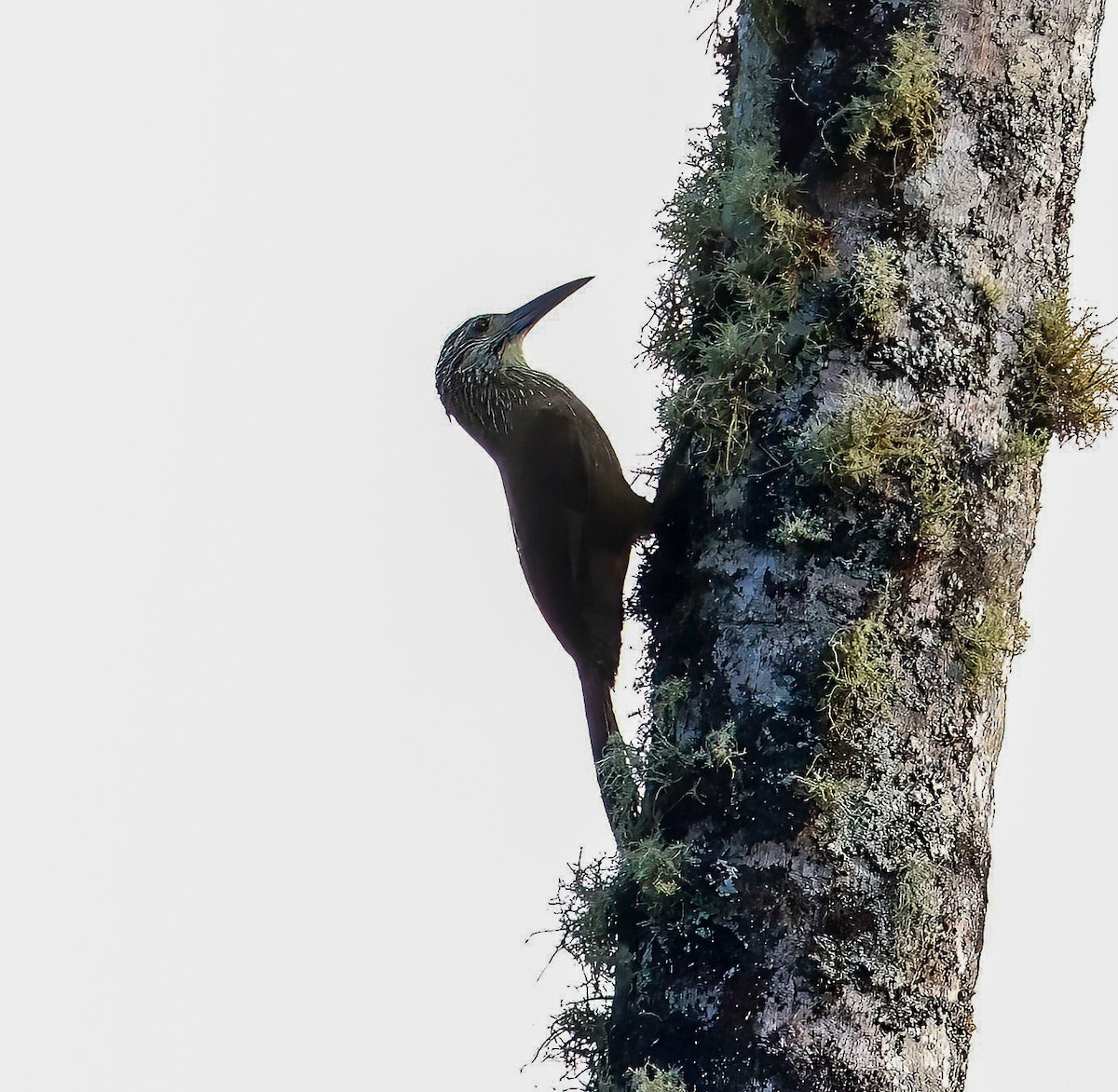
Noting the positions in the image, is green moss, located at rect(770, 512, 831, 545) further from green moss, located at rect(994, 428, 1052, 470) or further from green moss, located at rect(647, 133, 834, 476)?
green moss, located at rect(994, 428, 1052, 470)

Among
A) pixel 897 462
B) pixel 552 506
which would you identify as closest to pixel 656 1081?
pixel 897 462

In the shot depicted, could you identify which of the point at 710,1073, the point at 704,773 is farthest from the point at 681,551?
the point at 710,1073

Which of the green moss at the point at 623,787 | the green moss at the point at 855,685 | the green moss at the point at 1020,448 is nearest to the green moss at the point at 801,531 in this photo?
the green moss at the point at 855,685

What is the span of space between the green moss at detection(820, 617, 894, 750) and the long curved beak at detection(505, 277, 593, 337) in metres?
2.24

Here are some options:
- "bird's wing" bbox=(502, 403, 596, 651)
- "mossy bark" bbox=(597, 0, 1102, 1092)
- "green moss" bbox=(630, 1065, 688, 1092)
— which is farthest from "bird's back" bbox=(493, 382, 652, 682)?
"green moss" bbox=(630, 1065, 688, 1092)

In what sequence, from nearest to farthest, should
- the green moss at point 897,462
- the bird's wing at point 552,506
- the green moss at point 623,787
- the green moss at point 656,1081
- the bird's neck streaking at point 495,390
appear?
the green moss at point 656,1081 < the green moss at point 897,462 < the green moss at point 623,787 < the bird's wing at point 552,506 < the bird's neck streaking at point 495,390

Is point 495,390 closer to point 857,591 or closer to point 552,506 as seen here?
point 552,506

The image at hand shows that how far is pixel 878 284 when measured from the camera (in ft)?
7.55

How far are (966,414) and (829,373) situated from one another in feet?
0.73

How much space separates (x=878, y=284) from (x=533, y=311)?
2.01 metres

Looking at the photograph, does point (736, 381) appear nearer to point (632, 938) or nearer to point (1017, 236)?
point (1017, 236)

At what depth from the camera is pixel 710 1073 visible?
1957 millimetres

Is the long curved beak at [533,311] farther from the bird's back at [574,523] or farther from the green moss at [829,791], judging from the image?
the green moss at [829,791]

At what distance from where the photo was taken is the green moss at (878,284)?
7.51ft
